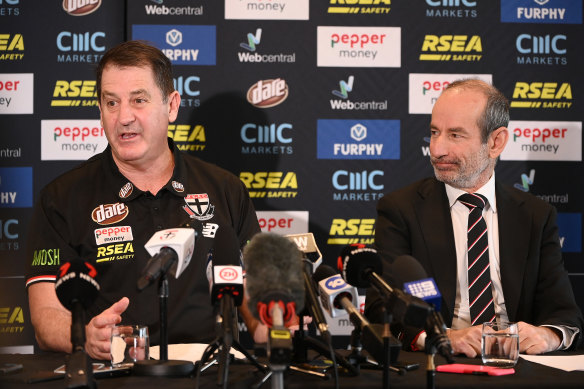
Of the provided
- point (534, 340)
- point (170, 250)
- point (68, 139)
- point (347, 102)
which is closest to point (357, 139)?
point (347, 102)

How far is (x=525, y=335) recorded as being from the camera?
2557mm

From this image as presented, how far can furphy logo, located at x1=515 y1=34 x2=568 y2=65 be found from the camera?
4277 mm

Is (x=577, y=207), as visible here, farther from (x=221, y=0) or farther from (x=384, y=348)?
(x=384, y=348)

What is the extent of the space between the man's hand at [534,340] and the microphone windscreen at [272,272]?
1308 millimetres

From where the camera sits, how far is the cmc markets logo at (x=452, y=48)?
4.26 metres

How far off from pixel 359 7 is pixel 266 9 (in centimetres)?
55

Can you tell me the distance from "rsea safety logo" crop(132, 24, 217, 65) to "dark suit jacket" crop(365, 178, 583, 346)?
1.60 m

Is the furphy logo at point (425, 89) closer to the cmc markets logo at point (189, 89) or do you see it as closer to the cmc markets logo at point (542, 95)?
the cmc markets logo at point (542, 95)

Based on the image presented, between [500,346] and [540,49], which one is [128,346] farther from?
[540,49]

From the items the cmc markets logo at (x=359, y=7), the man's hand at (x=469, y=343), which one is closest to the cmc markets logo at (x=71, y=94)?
the cmc markets logo at (x=359, y=7)

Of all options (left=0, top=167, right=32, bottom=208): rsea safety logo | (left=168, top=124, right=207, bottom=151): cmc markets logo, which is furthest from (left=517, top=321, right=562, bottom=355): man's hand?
(left=0, top=167, right=32, bottom=208): rsea safety logo

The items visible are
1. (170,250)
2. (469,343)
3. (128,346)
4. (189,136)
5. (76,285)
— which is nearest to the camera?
(76,285)

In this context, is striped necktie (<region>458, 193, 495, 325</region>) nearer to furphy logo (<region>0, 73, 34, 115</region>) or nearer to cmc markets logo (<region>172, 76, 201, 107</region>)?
cmc markets logo (<region>172, 76, 201, 107</region>)

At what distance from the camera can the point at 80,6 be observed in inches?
166
